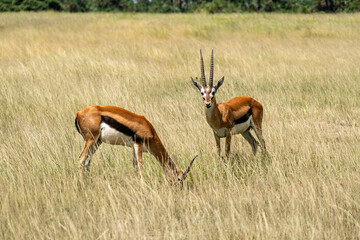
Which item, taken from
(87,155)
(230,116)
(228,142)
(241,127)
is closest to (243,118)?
(241,127)

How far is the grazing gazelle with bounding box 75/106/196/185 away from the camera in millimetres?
3818

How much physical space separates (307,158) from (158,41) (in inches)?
402

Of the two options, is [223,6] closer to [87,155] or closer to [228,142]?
[228,142]

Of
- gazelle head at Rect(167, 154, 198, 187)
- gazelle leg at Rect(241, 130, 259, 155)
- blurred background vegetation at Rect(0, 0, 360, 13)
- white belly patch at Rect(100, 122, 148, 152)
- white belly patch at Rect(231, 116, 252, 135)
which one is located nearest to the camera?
gazelle head at Rect(167, 154, 198, 187)

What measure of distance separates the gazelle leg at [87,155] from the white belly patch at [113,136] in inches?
4.3

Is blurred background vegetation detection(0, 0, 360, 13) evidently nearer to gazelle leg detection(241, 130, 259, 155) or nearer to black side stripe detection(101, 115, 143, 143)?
gazelle leg detection(241, 130, 259, 155)

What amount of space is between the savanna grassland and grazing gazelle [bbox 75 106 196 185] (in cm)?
20

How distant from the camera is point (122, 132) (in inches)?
151

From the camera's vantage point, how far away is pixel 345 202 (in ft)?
11.3

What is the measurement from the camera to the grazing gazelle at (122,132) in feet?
12.5

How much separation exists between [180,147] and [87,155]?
120 cm

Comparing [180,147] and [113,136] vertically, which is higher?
[113,136]

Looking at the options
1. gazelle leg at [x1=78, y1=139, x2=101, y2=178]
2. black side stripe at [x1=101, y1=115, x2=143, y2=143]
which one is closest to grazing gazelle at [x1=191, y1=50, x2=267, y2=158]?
black side stripe at [x1=101, y1=115, x2=143, y2=143]

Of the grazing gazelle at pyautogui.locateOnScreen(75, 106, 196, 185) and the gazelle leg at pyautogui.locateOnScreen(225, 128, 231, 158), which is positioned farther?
the gazelle leg at pyautogui.locateOnScreen(225, 128, 231, 158)
